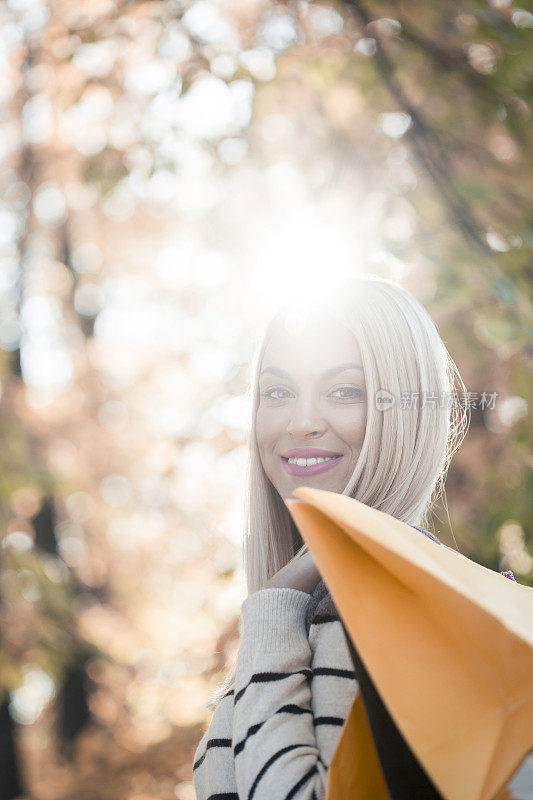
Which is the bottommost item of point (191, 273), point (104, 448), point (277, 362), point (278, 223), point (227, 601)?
point (104, 448)

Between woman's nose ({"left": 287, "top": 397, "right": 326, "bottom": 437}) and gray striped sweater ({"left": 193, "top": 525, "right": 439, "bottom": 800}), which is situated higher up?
woman's nose ({"left": 287, "top": 397, "right": 326, "bottom": 437})

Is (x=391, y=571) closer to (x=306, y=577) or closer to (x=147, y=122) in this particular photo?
(x=306, y=577)

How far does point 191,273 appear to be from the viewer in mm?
7316

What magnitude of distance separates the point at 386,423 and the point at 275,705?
66 centimetres

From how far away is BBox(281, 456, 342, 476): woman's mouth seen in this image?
1837mm

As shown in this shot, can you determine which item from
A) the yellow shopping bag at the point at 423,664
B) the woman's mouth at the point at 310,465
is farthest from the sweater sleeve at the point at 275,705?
the woman's mouth at the point at 310,465

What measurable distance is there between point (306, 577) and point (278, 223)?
13.5 feet

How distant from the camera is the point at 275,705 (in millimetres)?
1416

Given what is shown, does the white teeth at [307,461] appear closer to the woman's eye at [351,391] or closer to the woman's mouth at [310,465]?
the woman's mouth at [310,465]

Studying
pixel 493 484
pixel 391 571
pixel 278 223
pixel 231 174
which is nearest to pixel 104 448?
pixel 278 223

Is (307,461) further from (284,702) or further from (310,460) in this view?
(284,702)

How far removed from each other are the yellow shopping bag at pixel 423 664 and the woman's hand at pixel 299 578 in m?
0.43

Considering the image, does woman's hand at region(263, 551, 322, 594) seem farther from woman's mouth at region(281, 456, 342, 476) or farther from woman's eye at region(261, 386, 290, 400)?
woman's eye at region(261, 386, 290, 400)

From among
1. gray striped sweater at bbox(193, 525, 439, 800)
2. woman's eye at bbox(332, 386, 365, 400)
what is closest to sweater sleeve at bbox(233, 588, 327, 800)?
gray striped sweater at bbox(193, 525, 439, 800)
